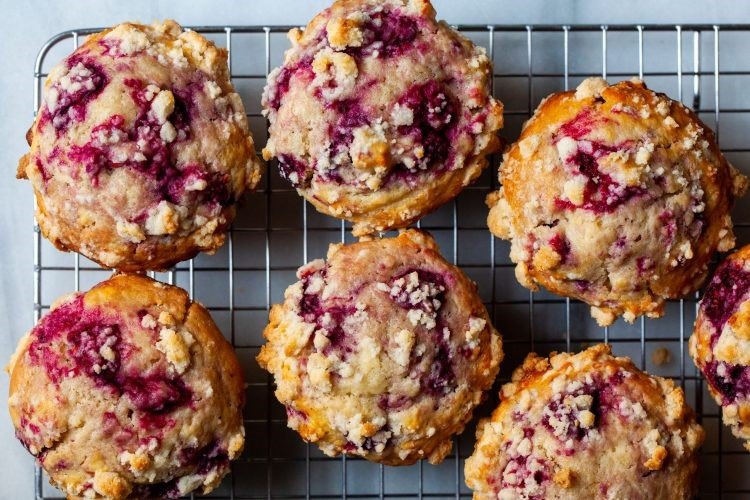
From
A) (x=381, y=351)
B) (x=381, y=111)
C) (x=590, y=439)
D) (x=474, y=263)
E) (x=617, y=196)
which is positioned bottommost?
(x=590, y=439)

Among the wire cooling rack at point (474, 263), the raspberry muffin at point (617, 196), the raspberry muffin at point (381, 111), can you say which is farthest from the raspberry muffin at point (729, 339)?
the raspberry muffin at point (381, 111)

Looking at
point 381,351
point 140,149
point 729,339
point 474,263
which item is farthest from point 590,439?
point 140,149

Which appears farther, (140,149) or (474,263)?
(474,263)

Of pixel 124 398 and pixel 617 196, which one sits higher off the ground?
pixel 617 196

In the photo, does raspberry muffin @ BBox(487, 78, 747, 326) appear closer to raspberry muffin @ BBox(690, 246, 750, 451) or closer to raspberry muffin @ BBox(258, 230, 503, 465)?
raspberry muffin @ BBox(690, 246, 750, 451)

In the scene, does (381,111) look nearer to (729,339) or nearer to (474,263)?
(474,263)

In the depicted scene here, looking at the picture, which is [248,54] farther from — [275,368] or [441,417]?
[441,417]

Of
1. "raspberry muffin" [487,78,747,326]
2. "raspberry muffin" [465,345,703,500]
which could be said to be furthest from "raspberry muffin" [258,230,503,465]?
"raspberry muffin" [487,78,747,326]

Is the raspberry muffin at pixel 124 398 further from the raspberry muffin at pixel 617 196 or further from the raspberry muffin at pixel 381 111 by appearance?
the raspberry muffin at pixel 617 196
